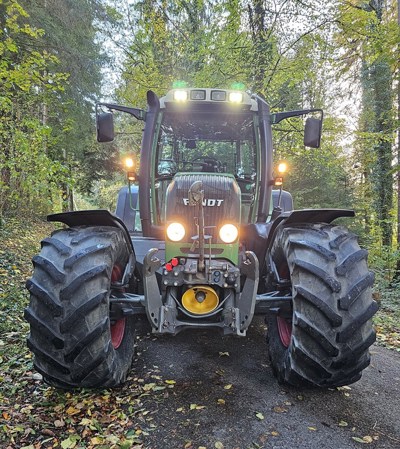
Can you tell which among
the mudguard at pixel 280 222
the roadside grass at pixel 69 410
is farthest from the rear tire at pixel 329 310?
the roadside grass at pixel 69 410

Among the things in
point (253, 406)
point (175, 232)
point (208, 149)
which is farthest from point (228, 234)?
point (208, 149)

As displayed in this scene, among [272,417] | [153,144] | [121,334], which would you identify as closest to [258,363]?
[272,417]

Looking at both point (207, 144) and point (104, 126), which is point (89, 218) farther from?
point (207, 144)

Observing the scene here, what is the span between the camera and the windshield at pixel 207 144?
4.14m

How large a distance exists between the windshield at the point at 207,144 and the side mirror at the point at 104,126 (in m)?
0.58

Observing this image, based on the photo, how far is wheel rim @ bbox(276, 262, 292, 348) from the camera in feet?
10.1

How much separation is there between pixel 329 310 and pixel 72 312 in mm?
1682

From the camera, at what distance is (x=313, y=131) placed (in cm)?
395

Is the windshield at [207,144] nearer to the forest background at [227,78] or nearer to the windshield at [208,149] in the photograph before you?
the windshield at [208,149]

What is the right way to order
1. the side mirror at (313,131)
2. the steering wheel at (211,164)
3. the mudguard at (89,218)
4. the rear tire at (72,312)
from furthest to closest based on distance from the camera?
the steering wheel at (211,164) < the side mirror at (313,131) < the mudguard at (89,218) < the rear tire at (72,312)

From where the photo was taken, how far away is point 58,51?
33.0ft

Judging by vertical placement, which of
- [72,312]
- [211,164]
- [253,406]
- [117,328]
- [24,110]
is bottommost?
[253,406]

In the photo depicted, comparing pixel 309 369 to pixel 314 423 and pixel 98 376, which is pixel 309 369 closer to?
pixel 314 423

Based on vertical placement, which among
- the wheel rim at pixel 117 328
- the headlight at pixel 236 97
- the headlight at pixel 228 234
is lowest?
the wheel rim at pixel 117 328
